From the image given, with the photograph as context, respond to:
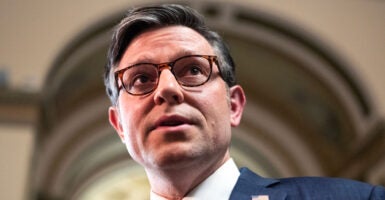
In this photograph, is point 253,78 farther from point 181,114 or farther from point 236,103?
point 181,114

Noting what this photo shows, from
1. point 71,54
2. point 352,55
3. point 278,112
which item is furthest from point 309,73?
point 71,54

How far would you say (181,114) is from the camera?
1464 mm

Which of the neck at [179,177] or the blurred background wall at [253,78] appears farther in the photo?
the blurred background wall at [253,78]

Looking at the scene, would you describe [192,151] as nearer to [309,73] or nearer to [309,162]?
[309,73]

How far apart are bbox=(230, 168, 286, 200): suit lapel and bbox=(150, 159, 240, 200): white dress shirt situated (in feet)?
0.07

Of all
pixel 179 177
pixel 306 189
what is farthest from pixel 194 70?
pixel 306 189

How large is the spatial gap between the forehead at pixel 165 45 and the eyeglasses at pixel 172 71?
2 cm

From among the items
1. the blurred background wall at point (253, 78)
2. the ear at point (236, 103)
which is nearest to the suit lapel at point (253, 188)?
the ear at point (236, 103)

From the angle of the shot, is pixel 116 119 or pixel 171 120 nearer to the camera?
pixel 171 120

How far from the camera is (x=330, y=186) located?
58.2 inches

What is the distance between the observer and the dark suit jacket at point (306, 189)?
1445 millimetres

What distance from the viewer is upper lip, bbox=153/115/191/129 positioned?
4.78 ft

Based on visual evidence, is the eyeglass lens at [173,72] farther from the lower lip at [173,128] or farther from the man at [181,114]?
the lower lip at [173,128]

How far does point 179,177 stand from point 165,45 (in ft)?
1.24
